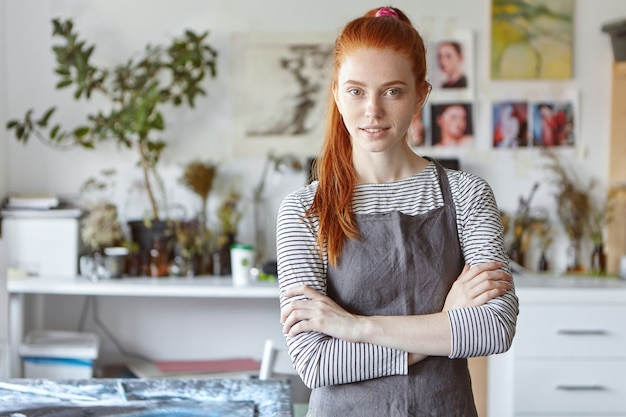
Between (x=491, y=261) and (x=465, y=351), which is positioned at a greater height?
(x=491, y=261)

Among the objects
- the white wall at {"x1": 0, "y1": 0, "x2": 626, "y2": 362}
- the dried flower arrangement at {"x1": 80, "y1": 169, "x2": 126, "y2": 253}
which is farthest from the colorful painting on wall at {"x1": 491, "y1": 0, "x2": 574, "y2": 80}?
the dried flower arrangement at {"x1": 80, "y1": 169, "x2": 126, "y2": 253}

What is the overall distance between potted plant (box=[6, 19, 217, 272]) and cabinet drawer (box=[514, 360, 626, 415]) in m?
1.63

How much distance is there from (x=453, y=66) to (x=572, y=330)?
1.29 m

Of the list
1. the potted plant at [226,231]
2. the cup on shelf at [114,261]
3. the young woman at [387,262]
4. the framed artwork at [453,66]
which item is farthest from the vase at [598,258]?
the young woman at [387,262]

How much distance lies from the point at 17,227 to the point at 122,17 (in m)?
1.03

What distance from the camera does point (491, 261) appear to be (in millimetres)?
1632

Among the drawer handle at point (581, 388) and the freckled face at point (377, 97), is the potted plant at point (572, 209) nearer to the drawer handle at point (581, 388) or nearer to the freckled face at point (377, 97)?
the drawer handle at point (581, 388)

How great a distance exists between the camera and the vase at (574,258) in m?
3.89

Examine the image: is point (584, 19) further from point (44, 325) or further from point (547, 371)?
point (44, 325)

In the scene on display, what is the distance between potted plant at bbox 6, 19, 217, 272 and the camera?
144 inches

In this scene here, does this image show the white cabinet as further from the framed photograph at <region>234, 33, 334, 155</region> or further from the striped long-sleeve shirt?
the striped long-sleeve shirt

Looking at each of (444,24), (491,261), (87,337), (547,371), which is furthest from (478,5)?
(491,261)

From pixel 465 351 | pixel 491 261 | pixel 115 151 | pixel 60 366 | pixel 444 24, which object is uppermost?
pixel 444 24

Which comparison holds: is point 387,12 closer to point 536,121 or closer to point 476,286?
point 476,286
